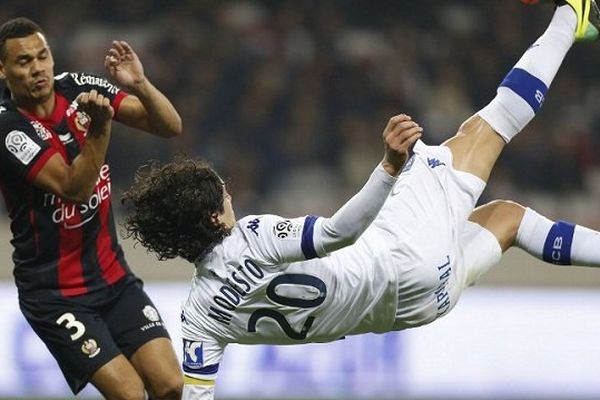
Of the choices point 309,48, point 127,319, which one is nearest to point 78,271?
point 127,319

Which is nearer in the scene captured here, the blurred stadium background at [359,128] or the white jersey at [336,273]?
the white jersey at [336,273]

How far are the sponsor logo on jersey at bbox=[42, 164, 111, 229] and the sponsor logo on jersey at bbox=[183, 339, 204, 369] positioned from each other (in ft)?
2.55

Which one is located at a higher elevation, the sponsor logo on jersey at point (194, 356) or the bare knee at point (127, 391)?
the sponsor logo on jersey at point (194, 356)

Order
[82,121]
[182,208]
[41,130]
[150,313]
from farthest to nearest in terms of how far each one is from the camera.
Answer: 1. [150,313]
2. [82,121]
3. [41,130]
4. [182,208]

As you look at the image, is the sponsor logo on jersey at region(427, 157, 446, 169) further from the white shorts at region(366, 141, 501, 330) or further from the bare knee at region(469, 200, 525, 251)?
the bare knee at region(469, 200, 525, 251)

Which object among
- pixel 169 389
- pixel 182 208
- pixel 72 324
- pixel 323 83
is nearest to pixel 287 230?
pixel 182 208

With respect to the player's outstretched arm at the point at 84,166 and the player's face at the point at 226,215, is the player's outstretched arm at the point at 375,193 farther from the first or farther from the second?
the player's outstretched arm at the point at 84,166

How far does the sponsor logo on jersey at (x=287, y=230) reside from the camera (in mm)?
4064

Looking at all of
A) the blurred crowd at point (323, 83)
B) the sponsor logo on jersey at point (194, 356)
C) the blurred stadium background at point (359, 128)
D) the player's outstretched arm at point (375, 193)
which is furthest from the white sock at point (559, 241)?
the blurred crowd at point (323, 83)

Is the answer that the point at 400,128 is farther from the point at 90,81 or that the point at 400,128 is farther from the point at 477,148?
the point at 90,81

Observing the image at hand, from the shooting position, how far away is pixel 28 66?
181 inches

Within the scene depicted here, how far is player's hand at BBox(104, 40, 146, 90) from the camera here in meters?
4.77

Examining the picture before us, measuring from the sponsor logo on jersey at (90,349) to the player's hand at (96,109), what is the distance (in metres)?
0.83

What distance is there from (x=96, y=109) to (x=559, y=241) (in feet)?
5.97
